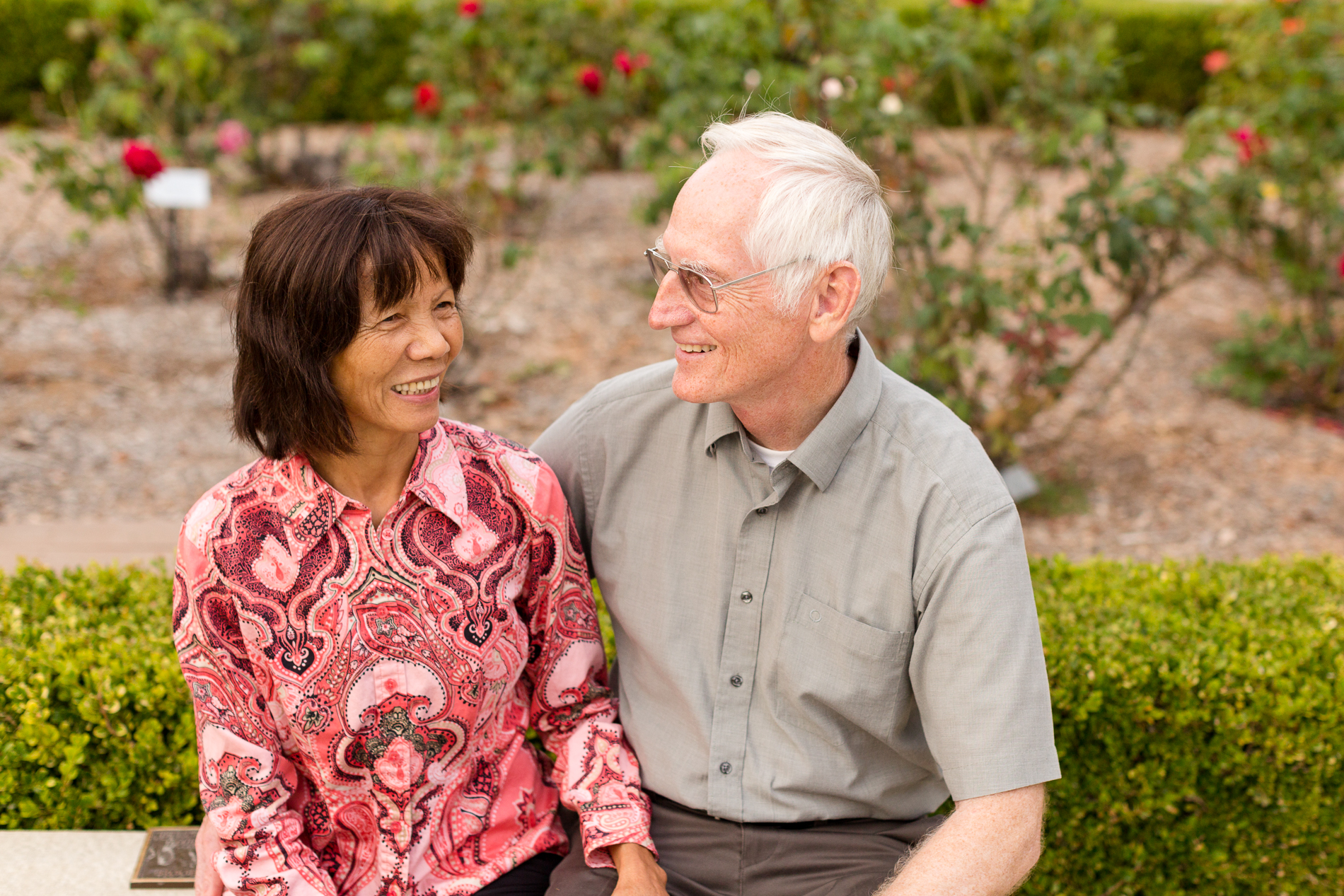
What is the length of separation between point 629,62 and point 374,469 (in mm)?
4516

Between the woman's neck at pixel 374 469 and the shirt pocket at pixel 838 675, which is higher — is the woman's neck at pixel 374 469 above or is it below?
above

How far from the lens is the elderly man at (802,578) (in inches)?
69.0

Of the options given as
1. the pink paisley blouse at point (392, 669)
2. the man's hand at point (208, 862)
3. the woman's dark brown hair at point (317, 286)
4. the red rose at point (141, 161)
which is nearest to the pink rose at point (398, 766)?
the pink paisley blouse at point (392, 669)

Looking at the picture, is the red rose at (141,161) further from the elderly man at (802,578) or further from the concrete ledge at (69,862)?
the elderly man at (802,578)

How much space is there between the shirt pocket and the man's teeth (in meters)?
0.72

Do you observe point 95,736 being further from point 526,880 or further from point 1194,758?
point 1194,758

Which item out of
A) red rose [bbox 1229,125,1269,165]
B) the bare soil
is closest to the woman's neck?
the bare soil

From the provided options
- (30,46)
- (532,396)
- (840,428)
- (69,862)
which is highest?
(840,428)

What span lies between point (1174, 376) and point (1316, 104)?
1541 mm

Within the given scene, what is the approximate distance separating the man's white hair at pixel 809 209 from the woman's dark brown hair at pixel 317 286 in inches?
20.1

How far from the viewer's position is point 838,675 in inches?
73.9

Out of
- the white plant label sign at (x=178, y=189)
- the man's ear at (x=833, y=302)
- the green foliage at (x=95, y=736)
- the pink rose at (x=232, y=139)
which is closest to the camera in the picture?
the man's ear at (x=833, y=302)

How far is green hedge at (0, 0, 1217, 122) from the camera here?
10367mm

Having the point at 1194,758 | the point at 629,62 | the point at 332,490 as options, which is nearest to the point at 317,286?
the point at 332,490
